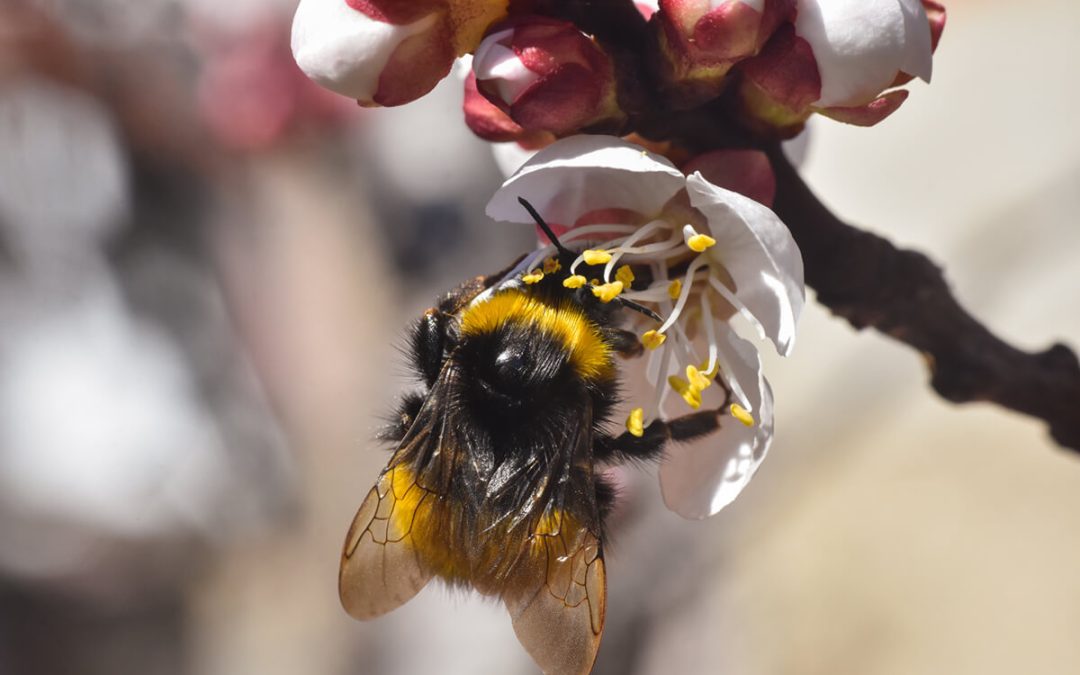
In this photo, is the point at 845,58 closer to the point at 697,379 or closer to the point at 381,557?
the point at 697,379

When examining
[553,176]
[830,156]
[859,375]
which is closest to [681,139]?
[553,176]

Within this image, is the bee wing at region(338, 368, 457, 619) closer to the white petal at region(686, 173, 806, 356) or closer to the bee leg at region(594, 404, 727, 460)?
the bee leg at region(594, 404, 727, 460)

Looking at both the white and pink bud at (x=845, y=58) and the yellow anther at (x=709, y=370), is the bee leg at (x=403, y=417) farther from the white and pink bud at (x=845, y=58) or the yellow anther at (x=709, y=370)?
the white and pink bud at (x=845, y=58)

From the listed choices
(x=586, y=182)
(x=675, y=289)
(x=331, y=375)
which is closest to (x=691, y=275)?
(x=675, y=289)

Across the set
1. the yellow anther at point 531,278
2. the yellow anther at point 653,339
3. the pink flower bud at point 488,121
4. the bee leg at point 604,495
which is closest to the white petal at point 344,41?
the pink flower bud at point 488,121

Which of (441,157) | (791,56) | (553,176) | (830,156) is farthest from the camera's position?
(830,156)

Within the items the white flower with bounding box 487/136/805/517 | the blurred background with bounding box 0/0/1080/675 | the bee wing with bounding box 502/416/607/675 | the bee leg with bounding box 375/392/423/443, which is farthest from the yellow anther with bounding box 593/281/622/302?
the blurred background with bounding box 0/0/1080/675

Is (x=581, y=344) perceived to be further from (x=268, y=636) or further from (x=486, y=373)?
(x=268, y=636)
